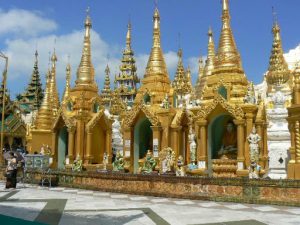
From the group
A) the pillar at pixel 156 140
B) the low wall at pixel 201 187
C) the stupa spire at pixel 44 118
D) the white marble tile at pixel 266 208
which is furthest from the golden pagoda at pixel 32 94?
the white marble tile at pixel 266 208

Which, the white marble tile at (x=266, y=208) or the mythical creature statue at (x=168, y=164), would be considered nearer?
the white marble tile at (x=266, y=208)

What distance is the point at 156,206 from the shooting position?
33.7ft

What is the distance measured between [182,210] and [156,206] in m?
0.96

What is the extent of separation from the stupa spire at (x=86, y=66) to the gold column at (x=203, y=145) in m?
9.77

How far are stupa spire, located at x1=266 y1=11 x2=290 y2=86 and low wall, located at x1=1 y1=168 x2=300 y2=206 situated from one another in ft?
48.8

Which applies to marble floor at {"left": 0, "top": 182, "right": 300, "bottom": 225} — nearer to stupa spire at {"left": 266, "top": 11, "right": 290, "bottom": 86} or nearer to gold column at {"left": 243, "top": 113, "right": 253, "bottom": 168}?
gold column at {"left": 243, "top": 113, "right": 253, "bottom": 168}

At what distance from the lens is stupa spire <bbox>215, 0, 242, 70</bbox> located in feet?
57.3

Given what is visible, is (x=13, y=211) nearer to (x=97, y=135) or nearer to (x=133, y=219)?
(x=133, y=219)

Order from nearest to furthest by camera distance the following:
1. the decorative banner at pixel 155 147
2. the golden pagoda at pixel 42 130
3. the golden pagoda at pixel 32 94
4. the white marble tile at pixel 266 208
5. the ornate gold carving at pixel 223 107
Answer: the white marble tile at pixel 266 208, the ornate gold carving at pixel 223 107, the decorative banner at pixel 155 147, the golden pagoda at pixel 42 130, the golden pagoda at pixel 32 94

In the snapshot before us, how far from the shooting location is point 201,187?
Answer: 11.9m

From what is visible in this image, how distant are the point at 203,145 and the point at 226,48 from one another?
5.03 m

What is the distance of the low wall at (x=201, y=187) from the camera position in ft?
34.5

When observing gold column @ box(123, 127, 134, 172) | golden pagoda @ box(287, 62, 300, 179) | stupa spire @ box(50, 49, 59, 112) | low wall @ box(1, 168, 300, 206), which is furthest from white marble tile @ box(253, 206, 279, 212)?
stupa spire @ box(50, 49, 59, 112)

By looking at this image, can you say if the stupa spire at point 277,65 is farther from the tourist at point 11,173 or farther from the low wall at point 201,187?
the tourist at point 11,173
